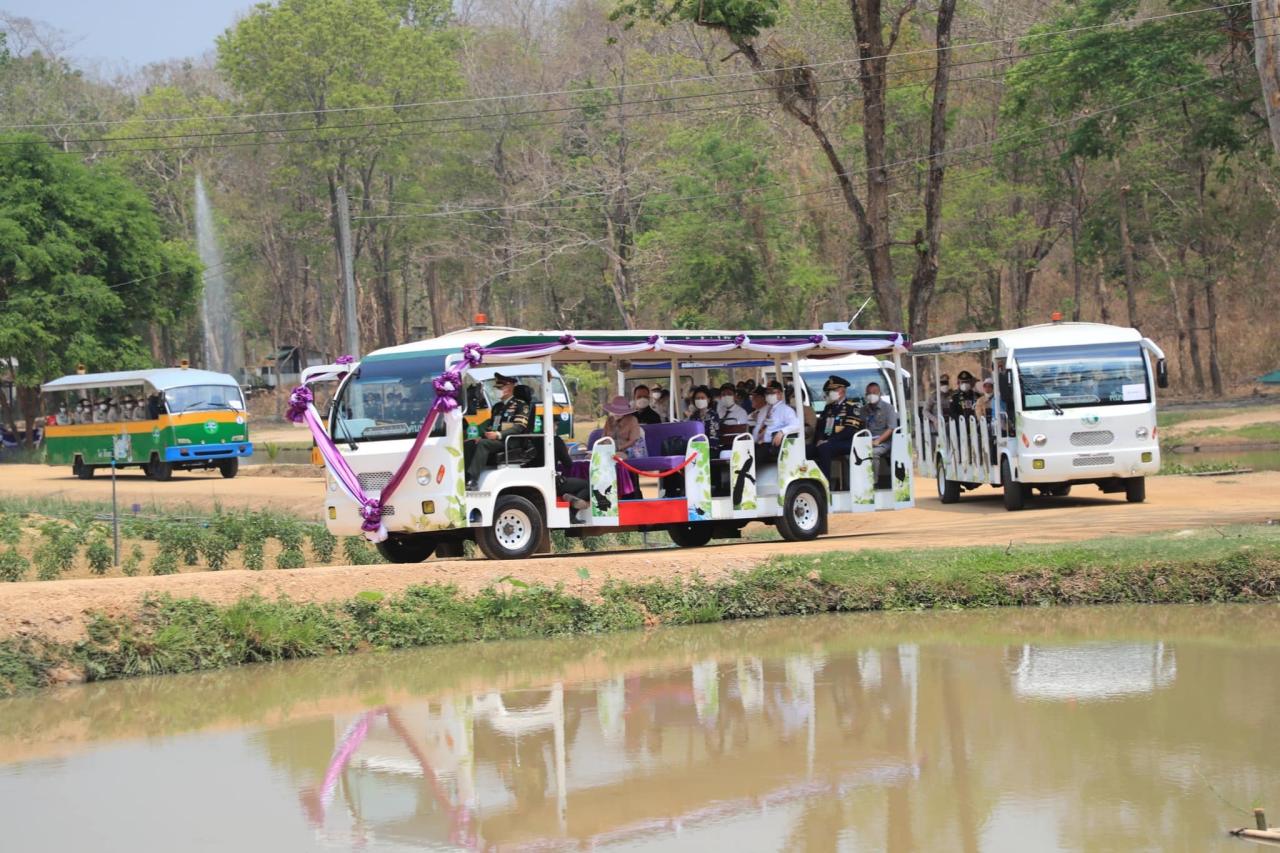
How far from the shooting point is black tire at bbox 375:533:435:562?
1831 centimetres

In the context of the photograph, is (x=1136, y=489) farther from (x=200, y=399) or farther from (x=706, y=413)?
(x=200, y=399)

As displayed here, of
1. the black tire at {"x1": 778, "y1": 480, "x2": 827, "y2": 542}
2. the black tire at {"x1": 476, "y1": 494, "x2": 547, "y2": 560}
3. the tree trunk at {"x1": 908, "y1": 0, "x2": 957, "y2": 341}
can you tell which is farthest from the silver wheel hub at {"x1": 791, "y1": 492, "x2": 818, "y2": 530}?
the tree trunk at {"x1": 908, "y1": 0, "x2": 957, "y2": 341}

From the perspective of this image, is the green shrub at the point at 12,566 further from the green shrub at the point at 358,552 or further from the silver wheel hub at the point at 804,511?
the silver wheel hub at the point at 804,511

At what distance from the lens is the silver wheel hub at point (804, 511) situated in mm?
19453

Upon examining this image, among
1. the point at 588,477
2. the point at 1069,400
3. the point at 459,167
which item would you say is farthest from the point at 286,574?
the point at 459,167

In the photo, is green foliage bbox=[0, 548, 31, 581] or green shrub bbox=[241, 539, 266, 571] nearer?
green foliage bbox=[0, 548, 31, 581]

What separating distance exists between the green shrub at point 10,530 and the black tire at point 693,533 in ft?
26.7

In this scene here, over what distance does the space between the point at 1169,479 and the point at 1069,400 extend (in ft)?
15.6

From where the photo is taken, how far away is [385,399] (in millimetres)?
17234

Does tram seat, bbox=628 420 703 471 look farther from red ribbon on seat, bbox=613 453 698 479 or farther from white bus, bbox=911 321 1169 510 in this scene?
white bus, bbox=911 321 1169 510

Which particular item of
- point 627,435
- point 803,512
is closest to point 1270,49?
point 803,512

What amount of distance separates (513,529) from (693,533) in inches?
139

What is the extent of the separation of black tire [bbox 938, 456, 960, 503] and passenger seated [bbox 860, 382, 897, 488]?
530 cm

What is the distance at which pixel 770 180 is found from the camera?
49688 millimetres
